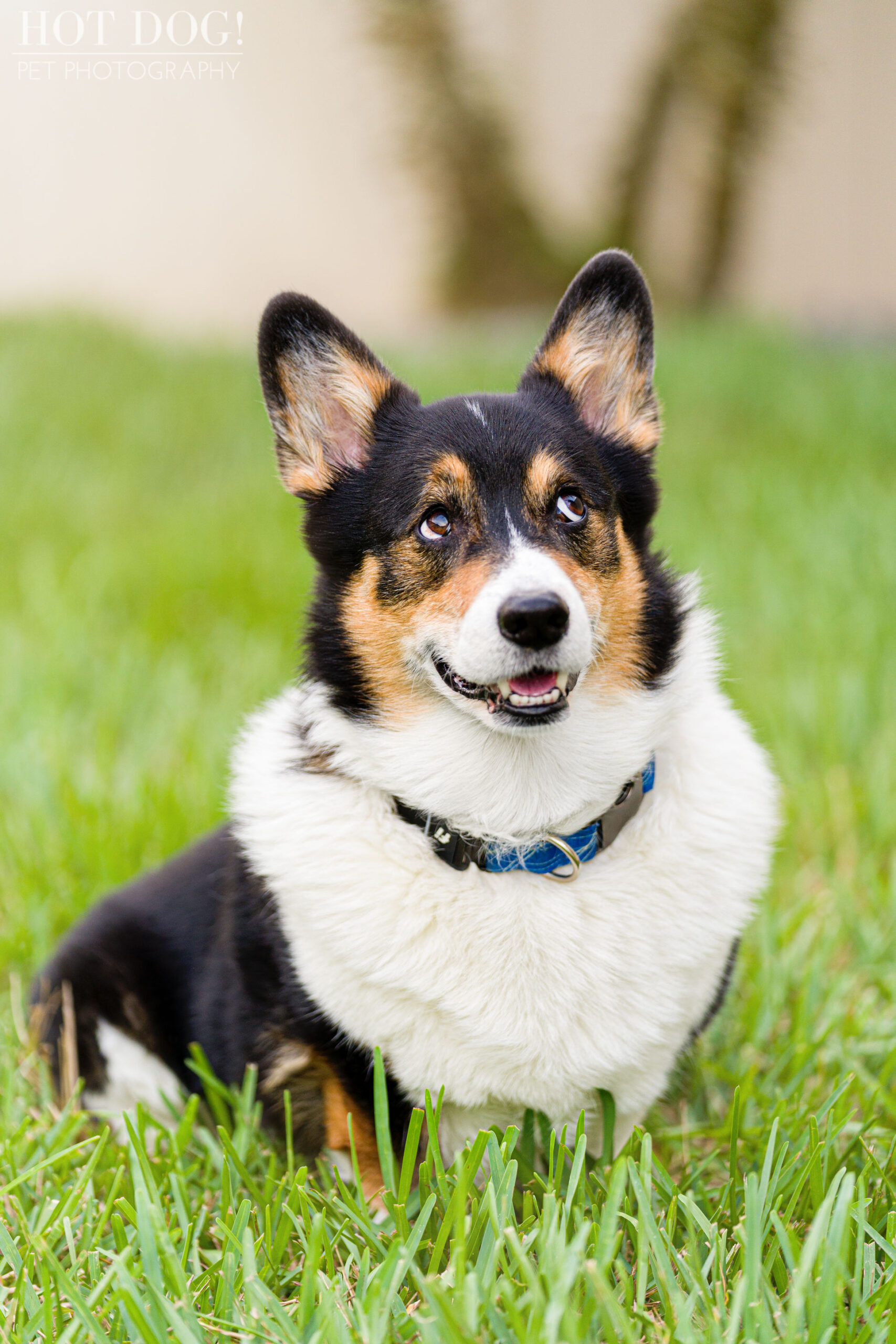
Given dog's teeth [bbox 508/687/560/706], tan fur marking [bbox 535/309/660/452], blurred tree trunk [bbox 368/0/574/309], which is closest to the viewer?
dog's teeth [bbox 508/687/560/706]

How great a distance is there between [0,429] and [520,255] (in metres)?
7.72

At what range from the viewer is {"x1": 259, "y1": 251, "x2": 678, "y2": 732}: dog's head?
1.99 meters

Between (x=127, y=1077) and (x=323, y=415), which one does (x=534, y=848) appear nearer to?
(x=323, y=415)

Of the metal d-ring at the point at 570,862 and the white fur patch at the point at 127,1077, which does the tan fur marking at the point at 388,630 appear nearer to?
the metal d-ring at the point at 570,862

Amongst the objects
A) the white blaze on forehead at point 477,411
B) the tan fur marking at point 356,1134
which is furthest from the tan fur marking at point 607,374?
the tan fur marking at point 356,1134

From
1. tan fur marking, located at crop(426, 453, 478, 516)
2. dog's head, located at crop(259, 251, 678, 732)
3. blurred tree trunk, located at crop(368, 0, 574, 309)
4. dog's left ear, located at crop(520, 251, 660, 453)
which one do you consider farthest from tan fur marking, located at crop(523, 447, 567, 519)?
blurred tree trunk, located at crop(368, 0, 574, 309)

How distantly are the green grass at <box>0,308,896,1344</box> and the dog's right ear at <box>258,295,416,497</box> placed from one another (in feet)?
3.27

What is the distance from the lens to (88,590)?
525 centimetres

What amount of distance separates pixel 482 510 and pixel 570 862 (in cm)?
69

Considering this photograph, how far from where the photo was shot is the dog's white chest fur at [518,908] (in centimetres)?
199

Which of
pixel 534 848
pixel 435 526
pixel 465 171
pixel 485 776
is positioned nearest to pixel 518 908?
pixel 534 848

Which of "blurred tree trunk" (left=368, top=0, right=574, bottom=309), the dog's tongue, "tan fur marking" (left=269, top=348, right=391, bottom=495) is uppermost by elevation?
"blurred tree trunk" (left=368, top=0, right=574, bottom=309)

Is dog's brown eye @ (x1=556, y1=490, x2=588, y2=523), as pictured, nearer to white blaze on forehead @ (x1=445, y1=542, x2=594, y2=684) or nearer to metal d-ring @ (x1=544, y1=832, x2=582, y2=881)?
white blaze on forehead @ (x1=445, y1=542, x2=594, y2=684)

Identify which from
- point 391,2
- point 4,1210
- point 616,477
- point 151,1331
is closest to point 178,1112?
point 4,1210
